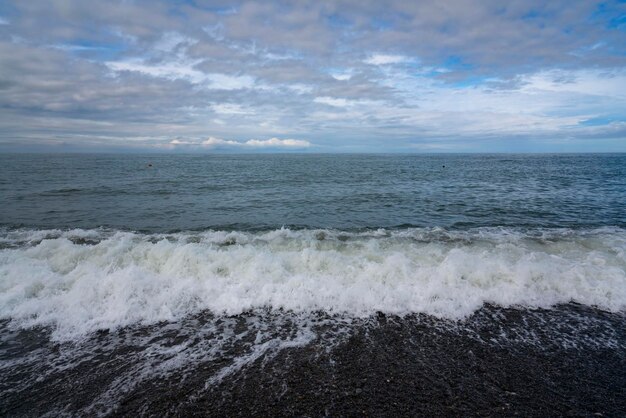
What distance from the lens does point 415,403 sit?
4.86 metres

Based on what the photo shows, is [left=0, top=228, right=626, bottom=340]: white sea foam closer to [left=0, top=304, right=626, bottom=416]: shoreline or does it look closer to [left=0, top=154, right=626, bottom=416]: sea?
[left=0, top=154, right=626, bottom=416]: sea

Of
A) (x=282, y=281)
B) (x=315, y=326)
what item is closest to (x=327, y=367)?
(x=315, y=326)

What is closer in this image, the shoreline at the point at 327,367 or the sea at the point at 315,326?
the shoreline at the point at 327,367

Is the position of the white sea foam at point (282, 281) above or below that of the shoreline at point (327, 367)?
above

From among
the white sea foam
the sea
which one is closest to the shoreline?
the sea

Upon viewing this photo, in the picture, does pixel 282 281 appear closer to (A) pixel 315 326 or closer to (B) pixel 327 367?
(A) pixel 315 326

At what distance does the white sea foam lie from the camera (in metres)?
7.66

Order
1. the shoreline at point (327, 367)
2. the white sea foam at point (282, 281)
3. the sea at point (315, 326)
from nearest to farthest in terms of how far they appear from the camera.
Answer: the shoreline at point (327, 367) < the sea at point (315, 326) < the white sea foam at point (282, 281)

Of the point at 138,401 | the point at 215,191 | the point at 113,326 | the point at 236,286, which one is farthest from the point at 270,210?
the point at 138,401

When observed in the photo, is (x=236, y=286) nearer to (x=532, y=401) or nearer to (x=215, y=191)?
(x=532, y=401)

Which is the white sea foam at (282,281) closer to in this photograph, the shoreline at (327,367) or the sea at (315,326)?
the sea at (315,326)

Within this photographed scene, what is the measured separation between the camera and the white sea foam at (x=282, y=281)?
25.1 feet

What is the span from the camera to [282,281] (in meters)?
8.81

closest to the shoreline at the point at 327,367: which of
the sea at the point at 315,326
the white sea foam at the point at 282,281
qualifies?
the sea at the point at 315,326
